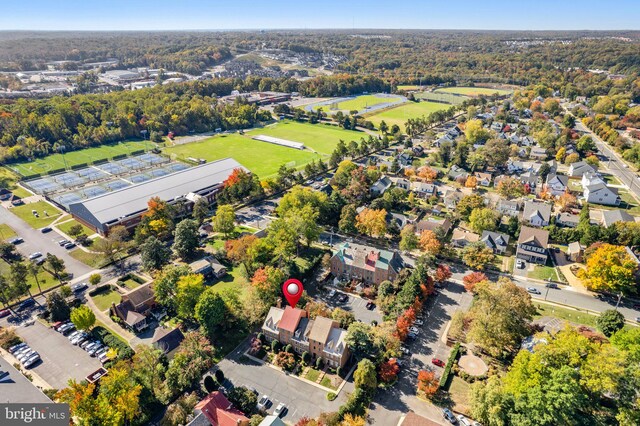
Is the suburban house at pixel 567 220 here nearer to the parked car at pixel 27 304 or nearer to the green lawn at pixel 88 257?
the green lawn at pixel 88 257

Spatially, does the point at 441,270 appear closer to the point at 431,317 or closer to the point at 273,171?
the point at 431,317

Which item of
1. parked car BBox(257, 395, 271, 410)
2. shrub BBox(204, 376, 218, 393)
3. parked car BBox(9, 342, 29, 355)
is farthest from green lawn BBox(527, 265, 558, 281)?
parked car BBox(9, 342, 29, 355)

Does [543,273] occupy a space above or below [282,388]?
above

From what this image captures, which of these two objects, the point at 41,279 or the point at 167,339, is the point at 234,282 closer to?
the point at 167,339

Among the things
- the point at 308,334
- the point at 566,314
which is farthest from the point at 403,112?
the point at 308,334

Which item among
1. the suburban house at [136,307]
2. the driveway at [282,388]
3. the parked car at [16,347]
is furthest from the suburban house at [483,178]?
the parked car at [16,347]
